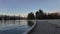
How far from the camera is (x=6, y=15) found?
20.4 metres

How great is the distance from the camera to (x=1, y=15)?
20.5 metres

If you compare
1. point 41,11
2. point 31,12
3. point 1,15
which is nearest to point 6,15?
point 1,15

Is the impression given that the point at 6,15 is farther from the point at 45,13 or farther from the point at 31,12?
the point at 45,13

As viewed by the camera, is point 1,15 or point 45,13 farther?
point 45,13

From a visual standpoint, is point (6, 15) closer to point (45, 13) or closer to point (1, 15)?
point (1, 15)

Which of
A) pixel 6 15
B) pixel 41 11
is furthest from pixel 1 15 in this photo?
pixel 41 11

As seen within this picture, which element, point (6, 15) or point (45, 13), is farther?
point (45, 13)

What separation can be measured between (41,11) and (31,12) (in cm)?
Answer: 209

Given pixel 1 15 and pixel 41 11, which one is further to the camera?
Answer: pixel 41 11

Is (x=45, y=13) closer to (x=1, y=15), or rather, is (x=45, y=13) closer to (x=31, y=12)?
Result: (x=31, y=12)

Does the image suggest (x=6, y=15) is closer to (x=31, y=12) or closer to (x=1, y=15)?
(x=1, y=15)

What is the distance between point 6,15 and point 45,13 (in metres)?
6.60

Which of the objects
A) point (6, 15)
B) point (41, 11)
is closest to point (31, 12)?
point (41, 11)

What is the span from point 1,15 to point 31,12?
500 centimetres
